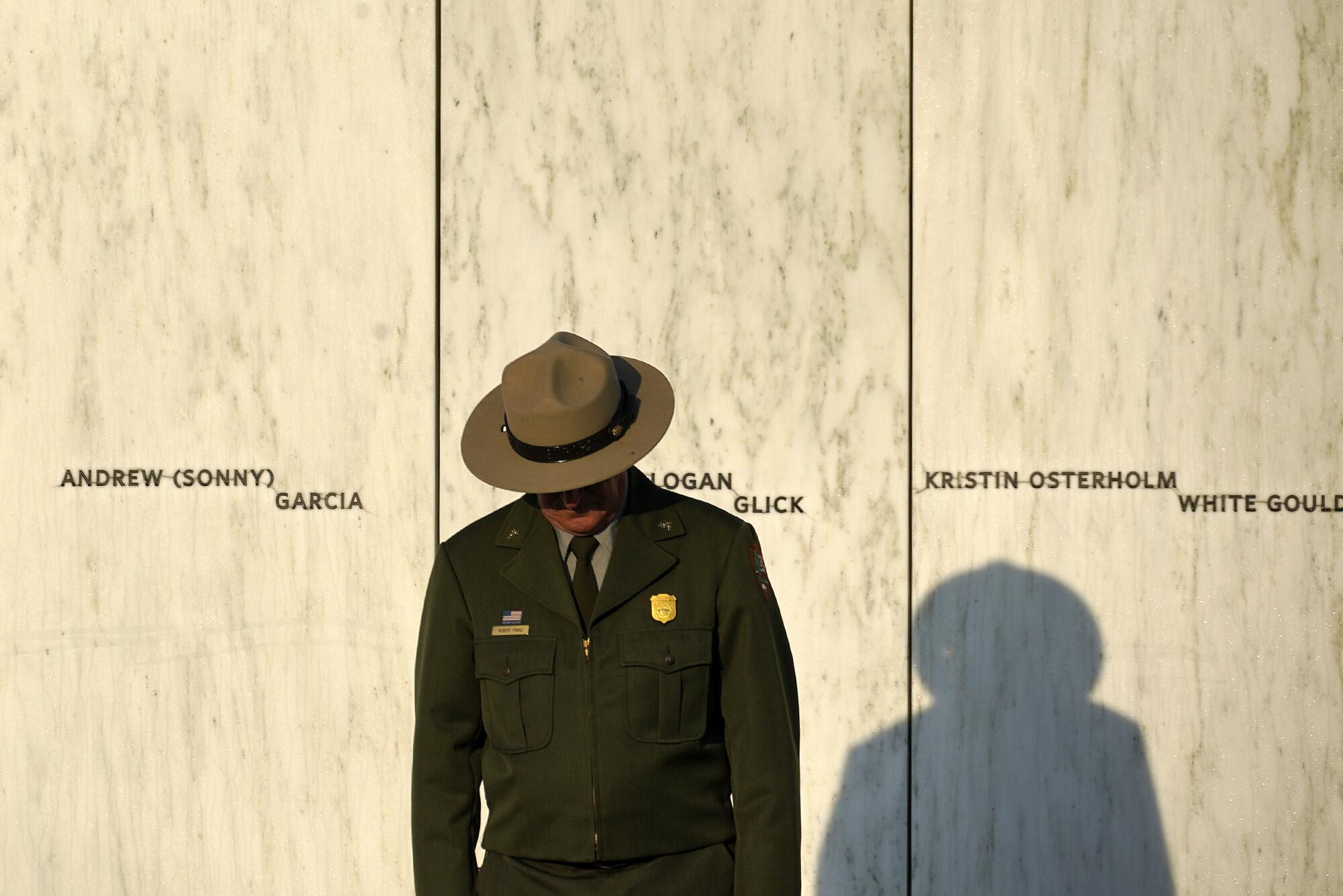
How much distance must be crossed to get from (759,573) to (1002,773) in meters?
2.97

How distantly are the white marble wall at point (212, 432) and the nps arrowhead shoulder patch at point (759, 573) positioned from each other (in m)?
2.82

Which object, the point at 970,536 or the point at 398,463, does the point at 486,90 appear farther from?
the point at 970,536

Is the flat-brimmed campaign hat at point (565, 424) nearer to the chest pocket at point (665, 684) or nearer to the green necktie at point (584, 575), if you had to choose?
the green necktie at point (584, 575)

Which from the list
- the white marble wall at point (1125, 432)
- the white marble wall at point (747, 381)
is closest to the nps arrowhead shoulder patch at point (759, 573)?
the white marble wall at point (747, 381)

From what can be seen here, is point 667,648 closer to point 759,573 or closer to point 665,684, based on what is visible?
point 665,684

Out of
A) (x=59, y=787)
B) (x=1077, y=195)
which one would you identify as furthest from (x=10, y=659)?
(x=1077, y=195)

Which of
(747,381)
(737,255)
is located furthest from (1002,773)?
(737,255)

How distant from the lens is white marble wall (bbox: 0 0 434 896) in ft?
19.8

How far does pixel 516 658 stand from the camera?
3258 millimetres

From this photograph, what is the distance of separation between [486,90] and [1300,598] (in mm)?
3984

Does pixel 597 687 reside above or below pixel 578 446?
below

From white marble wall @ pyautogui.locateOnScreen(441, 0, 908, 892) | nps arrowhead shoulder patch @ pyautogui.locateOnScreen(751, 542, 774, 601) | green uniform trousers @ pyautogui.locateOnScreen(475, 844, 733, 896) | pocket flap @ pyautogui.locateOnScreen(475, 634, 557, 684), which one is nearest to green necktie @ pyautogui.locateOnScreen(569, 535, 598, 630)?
pocket flap @ pyautogui.locateOnScreen(475, 634, 557, 684)

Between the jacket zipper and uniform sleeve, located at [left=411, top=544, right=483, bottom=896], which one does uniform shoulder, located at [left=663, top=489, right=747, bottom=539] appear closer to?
the jacket zipper

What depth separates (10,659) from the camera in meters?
6.11
